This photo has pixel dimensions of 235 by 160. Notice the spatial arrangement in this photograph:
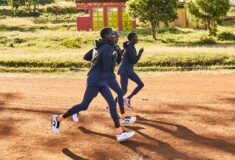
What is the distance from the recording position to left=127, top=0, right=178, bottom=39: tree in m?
26.2

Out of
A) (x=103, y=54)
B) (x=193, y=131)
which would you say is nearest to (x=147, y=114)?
(x=193, y=131)

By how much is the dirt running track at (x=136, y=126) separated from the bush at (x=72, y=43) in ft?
37.1

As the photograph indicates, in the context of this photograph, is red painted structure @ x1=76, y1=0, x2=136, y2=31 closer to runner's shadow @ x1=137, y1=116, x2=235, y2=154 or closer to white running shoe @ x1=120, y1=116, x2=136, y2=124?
runner's shadow @ x1=137, y1=116, x2=235, y2=154

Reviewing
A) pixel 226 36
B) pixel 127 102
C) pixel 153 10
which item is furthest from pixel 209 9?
pixel 127 102

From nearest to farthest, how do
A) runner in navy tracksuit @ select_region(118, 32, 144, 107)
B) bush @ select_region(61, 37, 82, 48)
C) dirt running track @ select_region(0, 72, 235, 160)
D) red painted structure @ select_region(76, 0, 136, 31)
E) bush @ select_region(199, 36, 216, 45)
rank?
dirt running track @ select_region(0, 72, 235, 160), runner in navy tracksuit @ select_region(118, 32, 144, 107), bush @ select_region(61, 37, 82, 48), bush @ select_region(199, 36, 216, 45), red painted structure @ select_region(76, 0, 136, 31)

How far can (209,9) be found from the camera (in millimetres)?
26250

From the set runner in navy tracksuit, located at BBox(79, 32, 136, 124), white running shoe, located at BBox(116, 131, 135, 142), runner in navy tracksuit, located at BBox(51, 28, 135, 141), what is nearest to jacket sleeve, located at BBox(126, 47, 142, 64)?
runner in navy tracksuit, located at BBox(79, 32, 136, 124)

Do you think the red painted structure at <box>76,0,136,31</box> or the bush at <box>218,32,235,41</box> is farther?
the red painted structure at <box>76,0,136,31</box>

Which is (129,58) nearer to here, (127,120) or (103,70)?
(127,120)

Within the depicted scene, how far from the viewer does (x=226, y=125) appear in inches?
329

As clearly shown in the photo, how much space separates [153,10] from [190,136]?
1940 cm

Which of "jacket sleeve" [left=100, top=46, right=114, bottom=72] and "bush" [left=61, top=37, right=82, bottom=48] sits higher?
"jacket sleeve" [left=100, top=46, right=114, bottom=72]

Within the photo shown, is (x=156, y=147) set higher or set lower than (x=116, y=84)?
lower

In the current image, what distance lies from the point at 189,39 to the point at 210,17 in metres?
1.98
